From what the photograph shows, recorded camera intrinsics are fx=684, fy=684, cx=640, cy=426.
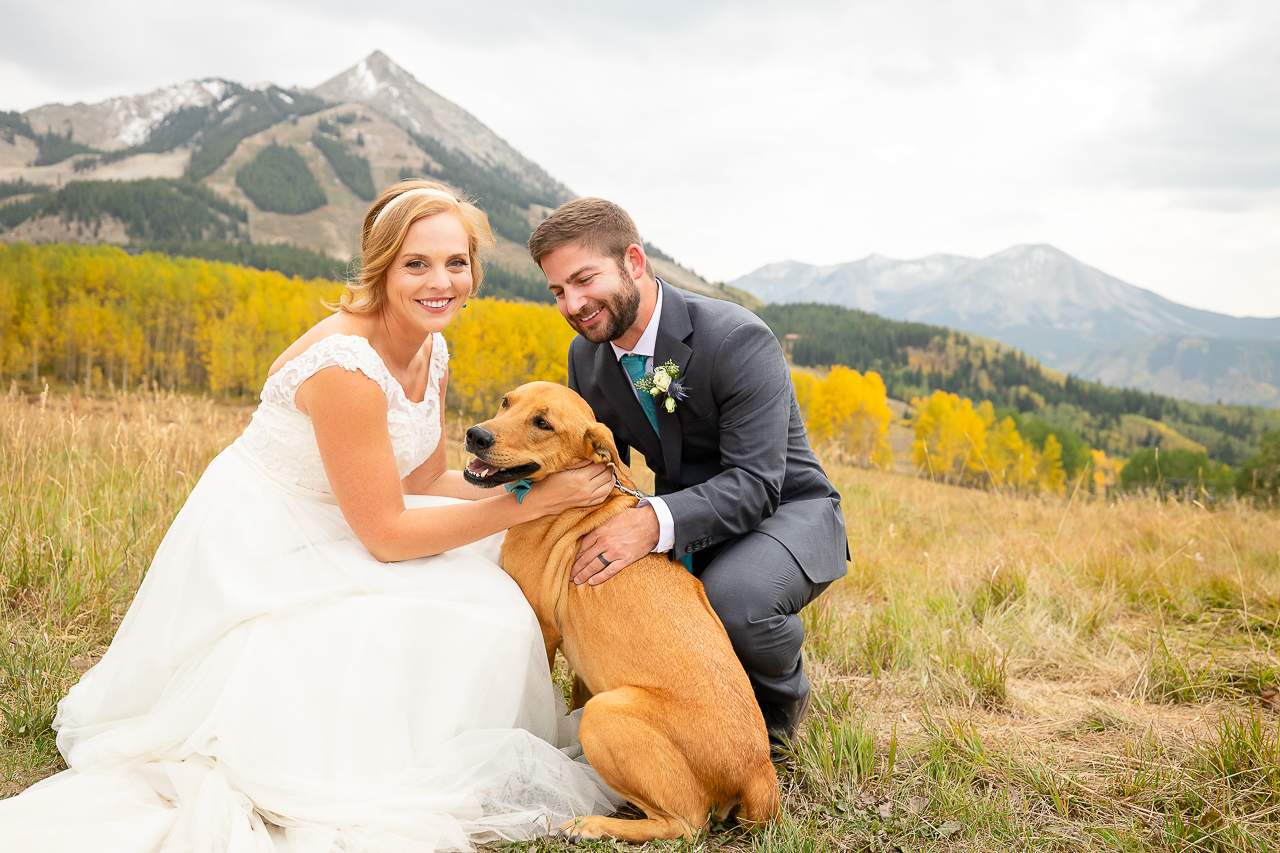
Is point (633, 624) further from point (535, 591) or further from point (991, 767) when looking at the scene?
point (991, 767)

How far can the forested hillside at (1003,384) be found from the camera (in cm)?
14300

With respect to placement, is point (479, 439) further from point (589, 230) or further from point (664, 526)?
point (589, 230)

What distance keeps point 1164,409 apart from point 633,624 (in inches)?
7817

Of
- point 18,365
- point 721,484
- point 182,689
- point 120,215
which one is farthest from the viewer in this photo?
point 120,215

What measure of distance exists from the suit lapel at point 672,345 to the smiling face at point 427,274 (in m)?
1.25

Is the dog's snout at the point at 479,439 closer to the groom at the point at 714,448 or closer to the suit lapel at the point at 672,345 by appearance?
the groom at the point at 714,448

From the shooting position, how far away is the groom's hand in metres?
3.54

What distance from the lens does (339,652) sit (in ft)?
10.6

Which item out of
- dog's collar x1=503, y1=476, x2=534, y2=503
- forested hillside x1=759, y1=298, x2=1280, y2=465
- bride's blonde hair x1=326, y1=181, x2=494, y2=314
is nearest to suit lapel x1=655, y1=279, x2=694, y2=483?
Result: dog's collar x1=503, y1=476, x2=534, y2=503

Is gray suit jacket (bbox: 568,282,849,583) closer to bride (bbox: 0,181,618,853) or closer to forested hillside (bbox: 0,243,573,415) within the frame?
bride (bbox: 0,181,618,853)

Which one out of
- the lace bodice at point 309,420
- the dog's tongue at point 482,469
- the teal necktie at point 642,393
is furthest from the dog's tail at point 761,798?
the lace bodice at point 309,420

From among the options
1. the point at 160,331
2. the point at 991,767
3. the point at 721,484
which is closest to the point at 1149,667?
the point at 991,767

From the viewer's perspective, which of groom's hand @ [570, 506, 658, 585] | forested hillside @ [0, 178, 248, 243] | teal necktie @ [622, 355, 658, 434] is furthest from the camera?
forested hillside @ [0, 178, 248, 243]

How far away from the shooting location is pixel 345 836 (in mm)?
2838
